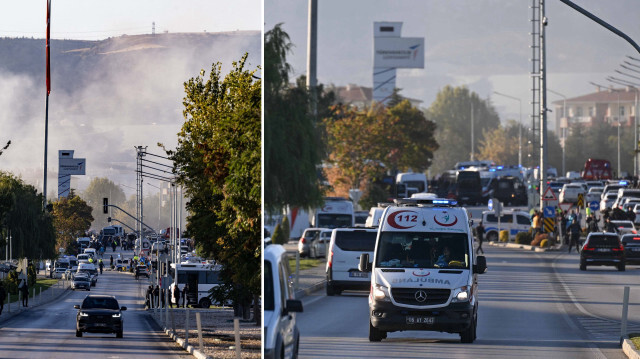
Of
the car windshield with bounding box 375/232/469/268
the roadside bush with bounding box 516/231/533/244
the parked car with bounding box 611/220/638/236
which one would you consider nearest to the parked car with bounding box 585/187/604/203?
the roadside bush with bounding box 516/231/533/244

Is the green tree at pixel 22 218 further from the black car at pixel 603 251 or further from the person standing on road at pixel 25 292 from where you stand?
the black car at pixel 603 251

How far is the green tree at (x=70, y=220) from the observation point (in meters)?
12.7

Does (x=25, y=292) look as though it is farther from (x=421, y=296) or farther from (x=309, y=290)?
(x=309, y=290)

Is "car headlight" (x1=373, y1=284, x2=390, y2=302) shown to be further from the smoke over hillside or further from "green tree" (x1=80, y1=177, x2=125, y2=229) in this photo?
"green tree" (x1=80, y1=177, x2=125, y2=229)

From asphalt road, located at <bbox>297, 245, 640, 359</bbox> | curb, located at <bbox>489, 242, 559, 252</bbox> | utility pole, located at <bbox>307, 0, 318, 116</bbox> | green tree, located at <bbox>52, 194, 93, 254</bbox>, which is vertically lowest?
asphalt road, located at <bbox>297, 245, 640, 359</bbox>

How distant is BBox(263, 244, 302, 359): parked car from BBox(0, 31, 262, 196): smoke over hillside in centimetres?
257

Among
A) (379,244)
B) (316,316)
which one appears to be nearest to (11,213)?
(379,244)

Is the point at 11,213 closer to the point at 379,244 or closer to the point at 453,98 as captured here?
the point at 379,244

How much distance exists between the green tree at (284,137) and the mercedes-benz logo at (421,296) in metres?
6.24

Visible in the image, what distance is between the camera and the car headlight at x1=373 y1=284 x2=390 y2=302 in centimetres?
1978

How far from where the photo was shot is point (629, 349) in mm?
18953

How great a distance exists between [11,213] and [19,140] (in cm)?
80

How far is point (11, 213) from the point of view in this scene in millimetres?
12539

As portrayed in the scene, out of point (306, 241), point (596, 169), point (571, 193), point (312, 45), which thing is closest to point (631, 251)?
point (596, 169)
